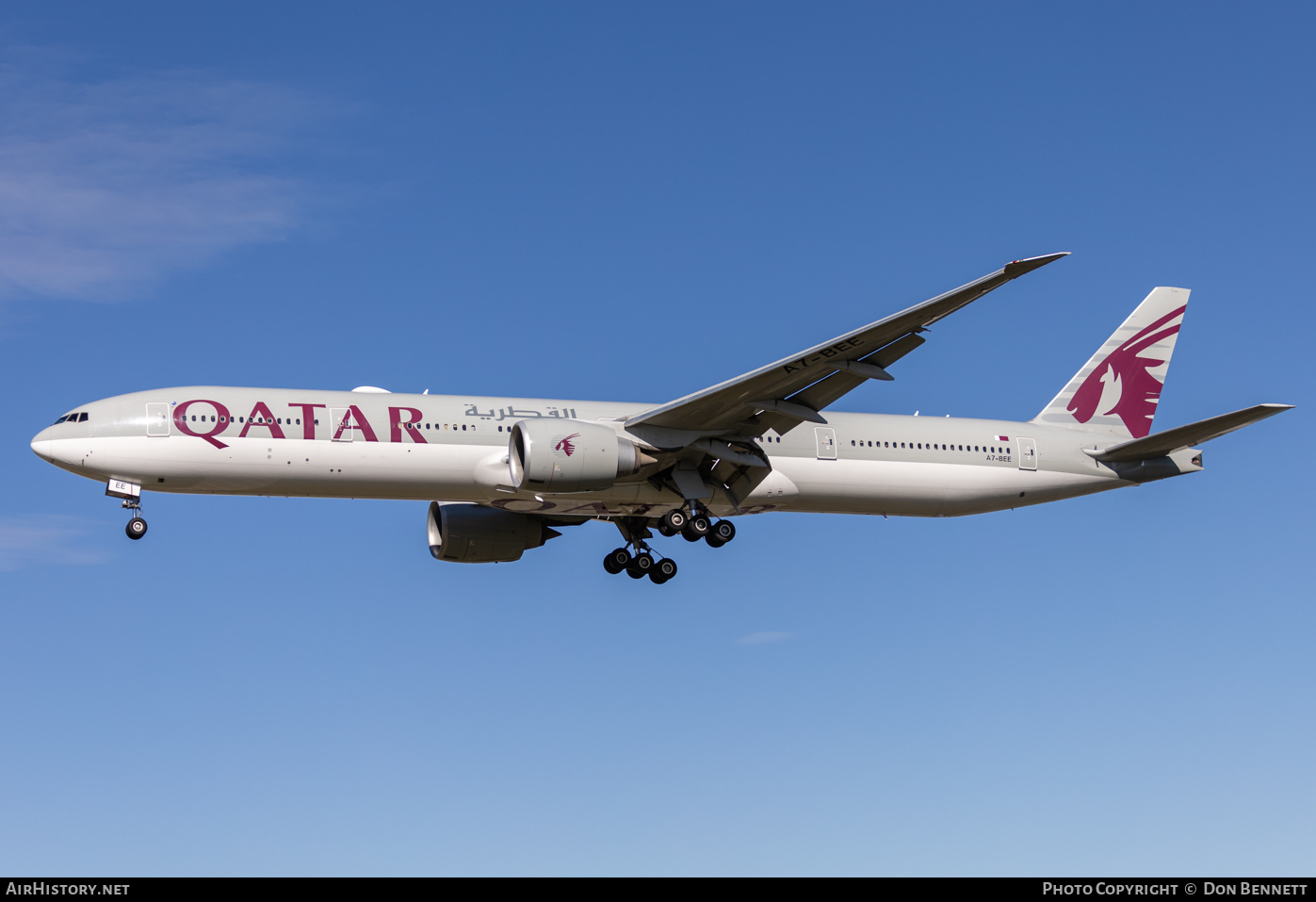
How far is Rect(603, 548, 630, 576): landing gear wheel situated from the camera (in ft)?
121

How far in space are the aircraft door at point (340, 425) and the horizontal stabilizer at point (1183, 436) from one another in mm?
18987

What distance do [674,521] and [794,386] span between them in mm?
4822

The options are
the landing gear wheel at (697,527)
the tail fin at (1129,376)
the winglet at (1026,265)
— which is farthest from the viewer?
the tail fin at (1129,376)

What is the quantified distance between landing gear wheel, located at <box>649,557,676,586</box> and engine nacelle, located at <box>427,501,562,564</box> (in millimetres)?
3652

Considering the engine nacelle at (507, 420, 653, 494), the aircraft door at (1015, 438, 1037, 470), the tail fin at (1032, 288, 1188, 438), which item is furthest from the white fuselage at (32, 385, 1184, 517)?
the tail fin at (1032, 288, 1188, 438)

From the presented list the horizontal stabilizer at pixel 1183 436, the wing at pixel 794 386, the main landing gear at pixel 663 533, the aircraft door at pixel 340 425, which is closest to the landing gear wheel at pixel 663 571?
the main landing gear at pixel 663 533

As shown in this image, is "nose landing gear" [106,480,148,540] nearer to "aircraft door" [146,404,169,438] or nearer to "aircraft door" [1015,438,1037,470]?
"aircraft door" [146,404,169,438]

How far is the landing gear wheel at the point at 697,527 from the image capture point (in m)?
33.9

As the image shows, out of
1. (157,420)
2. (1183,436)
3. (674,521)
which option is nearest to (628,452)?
(674,521)

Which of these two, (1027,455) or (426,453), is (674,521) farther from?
(1027,455)

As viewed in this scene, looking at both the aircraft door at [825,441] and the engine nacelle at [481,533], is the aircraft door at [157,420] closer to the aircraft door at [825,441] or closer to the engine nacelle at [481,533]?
the engine nacelle at [481,533]

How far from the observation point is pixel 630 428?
32.7 metres
